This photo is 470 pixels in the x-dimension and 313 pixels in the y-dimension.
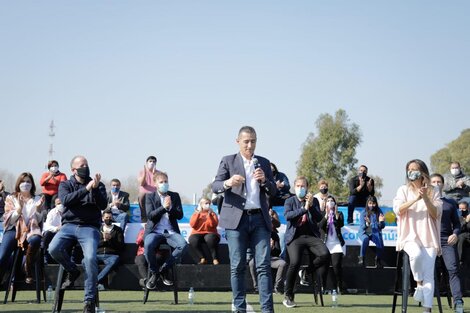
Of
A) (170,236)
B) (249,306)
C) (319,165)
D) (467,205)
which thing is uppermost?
(319,165)

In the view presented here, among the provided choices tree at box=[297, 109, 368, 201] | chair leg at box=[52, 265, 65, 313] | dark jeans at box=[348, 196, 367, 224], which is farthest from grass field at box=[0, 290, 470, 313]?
tree at box=[297, 109, 368, 201]

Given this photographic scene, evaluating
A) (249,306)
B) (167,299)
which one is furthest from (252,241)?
(167,299)

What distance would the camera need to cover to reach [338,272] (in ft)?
56.4

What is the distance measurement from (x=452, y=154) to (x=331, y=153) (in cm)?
2748

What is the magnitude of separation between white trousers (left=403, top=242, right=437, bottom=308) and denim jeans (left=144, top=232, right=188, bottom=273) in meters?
4.67

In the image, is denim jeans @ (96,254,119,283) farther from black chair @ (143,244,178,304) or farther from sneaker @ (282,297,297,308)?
sneaker @ (282,297,297,308)

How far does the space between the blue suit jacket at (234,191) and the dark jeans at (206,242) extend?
327 inches

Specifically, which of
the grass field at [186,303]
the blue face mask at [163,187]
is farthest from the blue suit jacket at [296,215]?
the blue face mask at [163,187]

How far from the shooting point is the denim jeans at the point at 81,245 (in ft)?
33.8

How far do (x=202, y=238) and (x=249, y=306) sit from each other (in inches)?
200

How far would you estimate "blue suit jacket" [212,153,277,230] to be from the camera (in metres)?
9.41

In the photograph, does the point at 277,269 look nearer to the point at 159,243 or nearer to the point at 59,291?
the point at 159,243

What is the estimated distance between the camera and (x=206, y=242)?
59.0 ft

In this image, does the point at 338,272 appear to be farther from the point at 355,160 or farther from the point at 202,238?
the point at 355,160
